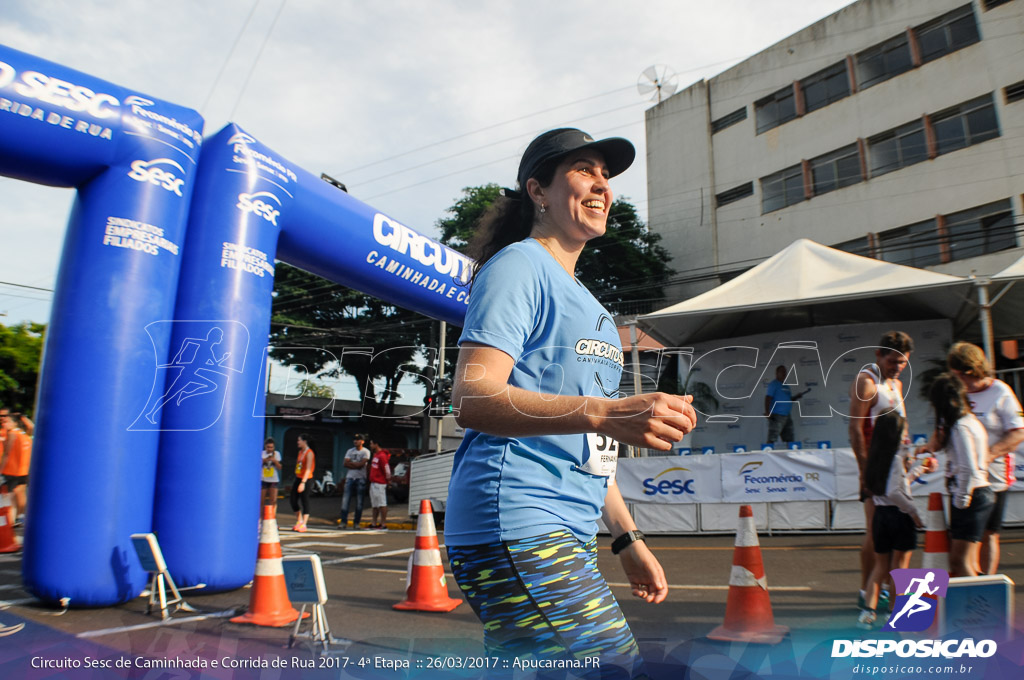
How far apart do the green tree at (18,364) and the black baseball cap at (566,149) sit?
1974 cm

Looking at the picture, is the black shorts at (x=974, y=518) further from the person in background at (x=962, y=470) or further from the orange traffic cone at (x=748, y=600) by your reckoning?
the orange traffic cone at (x=748, y=600)

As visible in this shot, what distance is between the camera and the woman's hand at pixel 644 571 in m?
1.72

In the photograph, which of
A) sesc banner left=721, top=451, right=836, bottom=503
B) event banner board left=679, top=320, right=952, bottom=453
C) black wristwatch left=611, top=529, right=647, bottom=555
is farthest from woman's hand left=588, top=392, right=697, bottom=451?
event banner board left=679, top=320, right=952, bottom=453

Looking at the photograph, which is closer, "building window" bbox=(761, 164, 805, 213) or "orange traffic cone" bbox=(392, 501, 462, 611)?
"orange traffic cone" bbox=(392, 501, 462, 611)

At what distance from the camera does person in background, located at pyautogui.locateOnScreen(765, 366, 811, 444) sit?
1149 centimetres

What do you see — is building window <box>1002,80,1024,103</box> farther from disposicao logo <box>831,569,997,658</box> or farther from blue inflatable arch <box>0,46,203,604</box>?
blue inflatable arch <box>0,46,203,604</box>

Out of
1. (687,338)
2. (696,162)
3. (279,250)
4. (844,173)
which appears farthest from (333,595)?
(696,162)

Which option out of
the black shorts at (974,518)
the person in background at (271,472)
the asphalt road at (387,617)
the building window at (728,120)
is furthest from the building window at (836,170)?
the black shorts at (974,518)

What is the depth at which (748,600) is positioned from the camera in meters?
3.70

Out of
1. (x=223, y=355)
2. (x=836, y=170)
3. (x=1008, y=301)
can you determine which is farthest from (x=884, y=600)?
(x=836, y=170)

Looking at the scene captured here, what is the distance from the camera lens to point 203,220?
213 inches

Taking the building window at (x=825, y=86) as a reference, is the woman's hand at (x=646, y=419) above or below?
below

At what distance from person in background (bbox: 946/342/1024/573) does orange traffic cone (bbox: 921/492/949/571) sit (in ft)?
1.31

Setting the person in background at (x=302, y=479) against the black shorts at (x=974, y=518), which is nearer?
the black shorts at (x=974, y=518)
